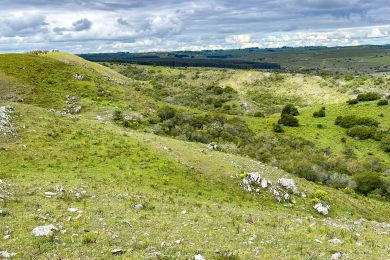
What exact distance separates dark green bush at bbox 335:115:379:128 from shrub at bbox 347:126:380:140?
4471mm

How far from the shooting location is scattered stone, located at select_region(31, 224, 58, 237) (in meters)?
13.9

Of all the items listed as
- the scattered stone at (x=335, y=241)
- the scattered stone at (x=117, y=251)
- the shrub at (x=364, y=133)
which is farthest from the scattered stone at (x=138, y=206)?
the shrub at (x=364, y=133)

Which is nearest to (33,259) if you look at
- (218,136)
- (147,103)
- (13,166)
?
(13,166)

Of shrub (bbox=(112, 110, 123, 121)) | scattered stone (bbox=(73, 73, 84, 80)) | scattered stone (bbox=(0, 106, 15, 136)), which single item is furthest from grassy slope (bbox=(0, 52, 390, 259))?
scattered stone (bbox=(73, 73, 84, 80))

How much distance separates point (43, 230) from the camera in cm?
1423

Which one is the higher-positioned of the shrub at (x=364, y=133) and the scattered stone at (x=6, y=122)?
the scattered stone at (x=6, y=122)

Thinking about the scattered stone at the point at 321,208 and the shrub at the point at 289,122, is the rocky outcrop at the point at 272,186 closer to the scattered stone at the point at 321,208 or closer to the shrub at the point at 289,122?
the scattered stone at the point at 321,208

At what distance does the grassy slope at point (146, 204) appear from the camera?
46.0 ft

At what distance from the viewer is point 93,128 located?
36.6m

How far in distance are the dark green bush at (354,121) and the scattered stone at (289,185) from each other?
5029 cm

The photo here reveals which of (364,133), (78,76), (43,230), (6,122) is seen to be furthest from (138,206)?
(364,133)

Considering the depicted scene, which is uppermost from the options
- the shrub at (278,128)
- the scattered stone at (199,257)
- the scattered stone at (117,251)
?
the scattered stone at (117,251)

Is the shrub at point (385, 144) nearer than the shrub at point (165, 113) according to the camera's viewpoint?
No

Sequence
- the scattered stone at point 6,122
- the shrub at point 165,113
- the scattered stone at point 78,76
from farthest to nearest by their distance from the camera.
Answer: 1. the scattered stone at point 78,76
2. the shrub at point 165,113
3. the scattered stone at point 6,122
